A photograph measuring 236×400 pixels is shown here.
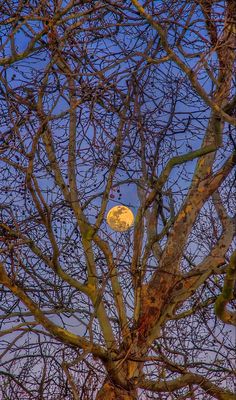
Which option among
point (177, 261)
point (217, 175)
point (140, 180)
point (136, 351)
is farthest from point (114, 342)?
point (217, 175)

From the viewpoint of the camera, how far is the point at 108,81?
18.0 ft

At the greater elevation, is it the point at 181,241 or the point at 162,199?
the point at 162,199

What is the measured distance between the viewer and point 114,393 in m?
6.04

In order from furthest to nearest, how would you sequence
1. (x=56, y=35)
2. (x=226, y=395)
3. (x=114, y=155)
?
(x=226, y=395) < (x=114, y=155) < (x=56, y=35)

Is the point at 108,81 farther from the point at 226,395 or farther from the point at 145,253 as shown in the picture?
the point at 226,395

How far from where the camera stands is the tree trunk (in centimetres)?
600

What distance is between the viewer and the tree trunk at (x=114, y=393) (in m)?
6.00

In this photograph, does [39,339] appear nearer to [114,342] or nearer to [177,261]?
[114,342]

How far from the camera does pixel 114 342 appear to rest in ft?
20.2

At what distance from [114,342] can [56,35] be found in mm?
3242

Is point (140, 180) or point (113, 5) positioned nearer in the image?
point (113, 5)

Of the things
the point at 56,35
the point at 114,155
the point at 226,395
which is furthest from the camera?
the point at 226,395

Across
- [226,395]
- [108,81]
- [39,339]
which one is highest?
[108,81]

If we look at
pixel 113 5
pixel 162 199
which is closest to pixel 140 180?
pixel 162 199
